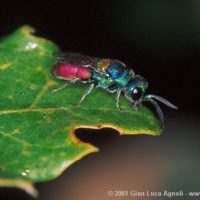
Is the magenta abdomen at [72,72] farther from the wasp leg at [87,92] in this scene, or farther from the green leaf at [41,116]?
the wasp leg at [87,92]

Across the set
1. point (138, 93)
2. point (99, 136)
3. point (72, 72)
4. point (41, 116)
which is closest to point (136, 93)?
point (138, 93)

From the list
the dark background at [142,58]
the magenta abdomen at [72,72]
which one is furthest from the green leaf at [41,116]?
the dark background at [142,58]

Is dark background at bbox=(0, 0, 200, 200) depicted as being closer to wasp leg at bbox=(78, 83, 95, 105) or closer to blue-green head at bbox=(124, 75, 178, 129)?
blue-green head at bbox=(124, 75, 178, 129)

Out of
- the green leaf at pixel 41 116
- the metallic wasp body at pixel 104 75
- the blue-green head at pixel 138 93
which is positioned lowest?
the blue-green head at pixel 138 93

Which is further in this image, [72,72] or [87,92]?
[72,72]

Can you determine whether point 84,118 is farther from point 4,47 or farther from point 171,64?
point 171,64

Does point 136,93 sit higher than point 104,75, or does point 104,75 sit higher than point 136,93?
point 104,75

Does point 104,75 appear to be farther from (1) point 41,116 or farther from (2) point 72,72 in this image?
(1) point 41,116
